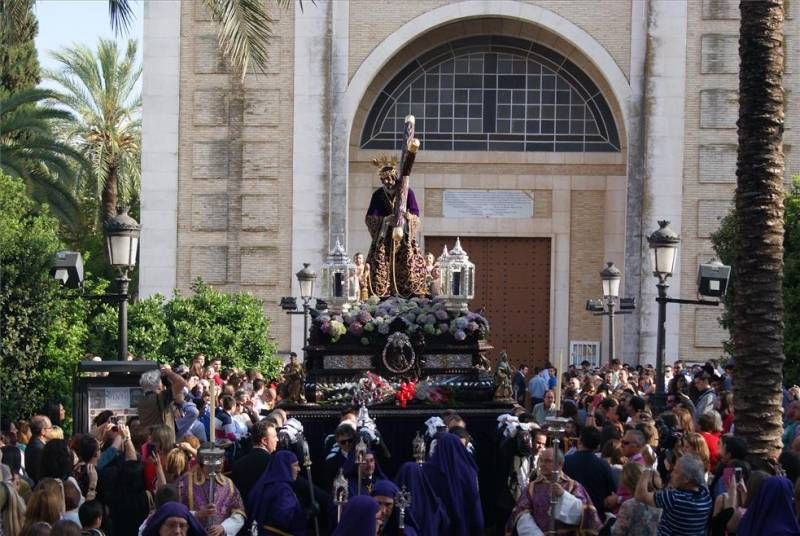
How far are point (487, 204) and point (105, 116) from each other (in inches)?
499

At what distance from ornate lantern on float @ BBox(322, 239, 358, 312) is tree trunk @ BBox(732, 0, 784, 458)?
7.63m

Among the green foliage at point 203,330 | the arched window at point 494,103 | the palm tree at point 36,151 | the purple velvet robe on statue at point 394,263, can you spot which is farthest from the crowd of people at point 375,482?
the arched window at point 494,103

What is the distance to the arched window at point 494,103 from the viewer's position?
37562mm

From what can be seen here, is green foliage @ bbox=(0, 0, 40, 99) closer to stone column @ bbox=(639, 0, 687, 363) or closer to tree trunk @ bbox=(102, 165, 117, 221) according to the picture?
tree trunk @ bbox=(102, 165, 117, 221)

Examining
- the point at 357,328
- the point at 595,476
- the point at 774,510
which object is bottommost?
the point at 595,476

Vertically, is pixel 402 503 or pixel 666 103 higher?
pixel 666 103

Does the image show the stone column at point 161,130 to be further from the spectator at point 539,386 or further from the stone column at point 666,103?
the spectator at point 539,386

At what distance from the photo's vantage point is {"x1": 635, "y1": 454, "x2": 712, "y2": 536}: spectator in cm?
1006

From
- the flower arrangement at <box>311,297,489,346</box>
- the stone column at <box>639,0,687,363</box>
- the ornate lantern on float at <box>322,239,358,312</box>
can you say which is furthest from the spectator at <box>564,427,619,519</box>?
the stone column at <box>639,0,687,363</box>

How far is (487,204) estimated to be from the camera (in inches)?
1484

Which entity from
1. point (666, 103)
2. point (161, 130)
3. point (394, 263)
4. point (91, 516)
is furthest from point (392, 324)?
point (666, 103)

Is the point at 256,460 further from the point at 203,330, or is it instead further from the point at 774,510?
the point at 203,330

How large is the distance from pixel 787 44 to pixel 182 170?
13921 mm

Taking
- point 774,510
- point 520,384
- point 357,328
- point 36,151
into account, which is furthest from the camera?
point 36,151
